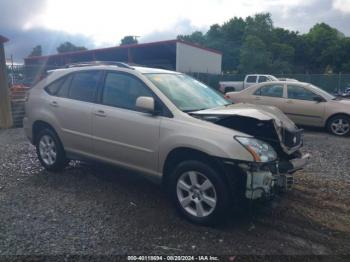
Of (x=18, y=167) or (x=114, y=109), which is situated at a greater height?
(x=114, y=109)

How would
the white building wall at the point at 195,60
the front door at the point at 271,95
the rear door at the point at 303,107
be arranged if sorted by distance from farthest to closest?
the white building wall at the point at 195,60 → the front door at the point at 271,95 → the rear door at the point at 303,107

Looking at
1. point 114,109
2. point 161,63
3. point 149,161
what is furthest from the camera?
point 161,63

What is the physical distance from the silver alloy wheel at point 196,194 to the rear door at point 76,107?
175cm

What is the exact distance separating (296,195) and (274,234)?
1286 mm

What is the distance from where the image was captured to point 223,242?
3.55m

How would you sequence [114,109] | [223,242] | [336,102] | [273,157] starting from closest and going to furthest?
[223,242]
[273,157]
[114,109]
[336,102]

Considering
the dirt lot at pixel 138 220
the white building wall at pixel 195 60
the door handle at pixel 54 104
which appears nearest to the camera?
the dirt lot at pixel 138 220

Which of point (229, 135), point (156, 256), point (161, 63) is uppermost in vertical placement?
point (161, 63)

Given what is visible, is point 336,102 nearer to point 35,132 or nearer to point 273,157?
point 273,157

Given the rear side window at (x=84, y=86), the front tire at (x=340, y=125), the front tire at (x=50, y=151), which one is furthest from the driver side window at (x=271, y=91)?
the front tire at (x=50, y=151)

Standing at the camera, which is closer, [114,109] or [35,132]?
[114,109]

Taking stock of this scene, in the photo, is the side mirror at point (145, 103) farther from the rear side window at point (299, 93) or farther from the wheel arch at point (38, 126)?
the rear side window at point (299, 93)

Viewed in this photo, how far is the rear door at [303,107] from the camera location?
9.71 metres

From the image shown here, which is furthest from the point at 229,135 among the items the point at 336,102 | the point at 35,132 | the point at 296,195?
the point at 336,102
